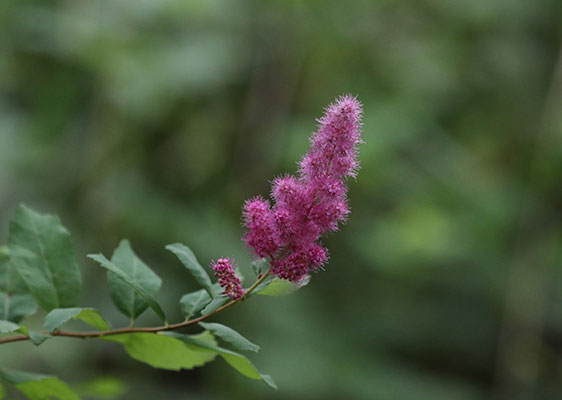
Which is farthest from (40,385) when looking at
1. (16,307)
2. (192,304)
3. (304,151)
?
(304,151)

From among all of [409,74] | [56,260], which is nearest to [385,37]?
[409,74]

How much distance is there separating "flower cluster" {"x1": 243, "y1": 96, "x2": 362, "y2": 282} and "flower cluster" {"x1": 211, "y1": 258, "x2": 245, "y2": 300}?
48 millimetres

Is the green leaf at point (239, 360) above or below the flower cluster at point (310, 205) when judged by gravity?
below

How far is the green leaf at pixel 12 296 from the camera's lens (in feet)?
4.29

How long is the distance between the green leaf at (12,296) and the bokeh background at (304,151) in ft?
6.56

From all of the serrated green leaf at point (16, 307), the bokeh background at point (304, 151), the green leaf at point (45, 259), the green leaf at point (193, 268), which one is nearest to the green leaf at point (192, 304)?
the green leaf at point (193, 268)

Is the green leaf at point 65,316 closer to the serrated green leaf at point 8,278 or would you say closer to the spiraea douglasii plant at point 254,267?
the spiraea douglasii plant at point 254,267

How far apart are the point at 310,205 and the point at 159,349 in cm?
41

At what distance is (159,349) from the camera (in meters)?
1.25

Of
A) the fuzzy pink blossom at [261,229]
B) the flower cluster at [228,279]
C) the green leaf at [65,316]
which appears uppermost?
the fuzzy pink blossom at [261,229]

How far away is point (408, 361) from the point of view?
14.5 ft

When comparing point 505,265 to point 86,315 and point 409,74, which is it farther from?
point 86,315

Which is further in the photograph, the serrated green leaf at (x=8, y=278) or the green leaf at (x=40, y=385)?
the serrated green leaf at (x=8, y=278)

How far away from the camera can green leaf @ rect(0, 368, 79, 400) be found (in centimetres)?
117
